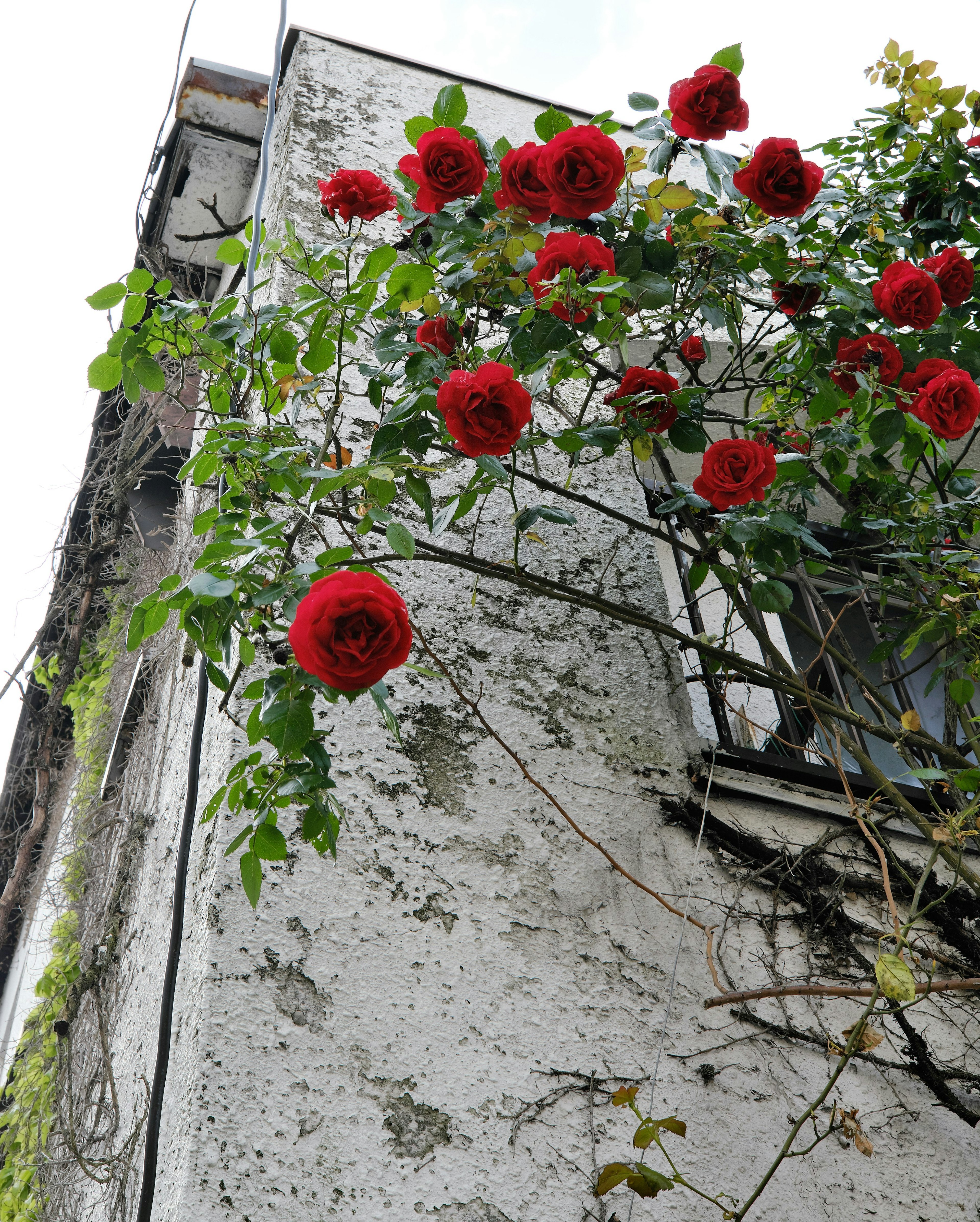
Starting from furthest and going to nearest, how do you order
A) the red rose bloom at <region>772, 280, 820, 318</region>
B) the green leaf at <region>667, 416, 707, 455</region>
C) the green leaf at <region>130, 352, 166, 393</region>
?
the red rose bloom at <region>772, 280, 820, 318</region> < the green leaf at <region>667, 416, 707, 455</region> < the green leaf at <region>130, 352, 166, 393</region>

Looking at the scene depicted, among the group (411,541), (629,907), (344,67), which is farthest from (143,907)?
(344,67)

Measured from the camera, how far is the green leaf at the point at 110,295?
163 centimetres

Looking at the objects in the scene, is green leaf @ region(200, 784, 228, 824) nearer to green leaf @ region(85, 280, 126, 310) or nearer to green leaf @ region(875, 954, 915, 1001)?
green leaf @ region(85, 280, 126, 310)

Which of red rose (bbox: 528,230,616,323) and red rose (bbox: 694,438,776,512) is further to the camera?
red rose (bbox: 694,438,776,512)

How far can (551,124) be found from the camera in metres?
1.66

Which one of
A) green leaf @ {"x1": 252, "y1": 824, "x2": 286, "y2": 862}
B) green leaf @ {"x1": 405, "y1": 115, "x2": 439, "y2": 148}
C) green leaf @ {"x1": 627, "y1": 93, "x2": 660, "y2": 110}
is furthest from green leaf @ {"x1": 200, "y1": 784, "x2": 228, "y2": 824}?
green leaf @ {"x1": 627, "y1": 93, "x2": 660, "y2": 110}

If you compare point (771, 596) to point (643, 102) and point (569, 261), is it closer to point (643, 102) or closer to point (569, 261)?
point (569, 261)

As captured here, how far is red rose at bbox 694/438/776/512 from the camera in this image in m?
1.72

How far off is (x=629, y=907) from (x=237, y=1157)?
0.88 meters

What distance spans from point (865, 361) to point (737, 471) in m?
0.53

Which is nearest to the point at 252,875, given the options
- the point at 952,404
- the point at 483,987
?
the point at 483,987

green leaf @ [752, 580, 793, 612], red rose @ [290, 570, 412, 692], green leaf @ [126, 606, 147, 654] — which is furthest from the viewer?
green leaf @ [752, 580, 793, 612]

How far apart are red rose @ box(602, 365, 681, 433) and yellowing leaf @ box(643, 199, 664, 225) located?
1.01ft

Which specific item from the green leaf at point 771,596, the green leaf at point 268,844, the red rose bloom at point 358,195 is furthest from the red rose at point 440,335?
the green leaf at point 268,844
